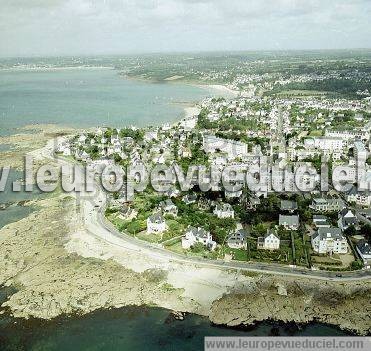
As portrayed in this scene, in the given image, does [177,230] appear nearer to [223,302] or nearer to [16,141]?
[223,302]

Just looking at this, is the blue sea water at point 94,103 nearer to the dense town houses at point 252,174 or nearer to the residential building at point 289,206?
the dense town houses at point 252,174

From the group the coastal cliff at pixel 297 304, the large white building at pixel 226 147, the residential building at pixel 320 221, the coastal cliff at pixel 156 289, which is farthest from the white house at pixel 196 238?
the large white building at pixel 226 147

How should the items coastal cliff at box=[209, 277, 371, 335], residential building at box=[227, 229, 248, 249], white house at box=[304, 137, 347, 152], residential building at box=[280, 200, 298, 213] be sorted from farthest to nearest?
white house at box=[304, 137, 347, 152] → residential building at box=[280, 200, 298, 213] → residential building at box=[227, 229, 248, 249] → coastal cliff at box=[209, 277, 371, 335]

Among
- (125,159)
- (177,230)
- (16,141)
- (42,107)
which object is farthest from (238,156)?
(42,107)

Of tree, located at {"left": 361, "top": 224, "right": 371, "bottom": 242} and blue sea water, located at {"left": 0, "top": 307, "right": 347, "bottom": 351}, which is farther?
tree, located at {"left": 361, "top": 224, "right": 371, "bottom": 242}

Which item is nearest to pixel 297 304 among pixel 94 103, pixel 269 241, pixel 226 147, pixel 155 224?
pixel 269 241

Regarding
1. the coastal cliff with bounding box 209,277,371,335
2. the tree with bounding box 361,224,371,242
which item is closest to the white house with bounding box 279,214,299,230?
the tree with bounding box 361,224,371,242

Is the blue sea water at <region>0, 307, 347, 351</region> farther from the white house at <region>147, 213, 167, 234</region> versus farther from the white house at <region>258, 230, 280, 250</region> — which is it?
the white house at <region>147, 213, 167, 234</region>
